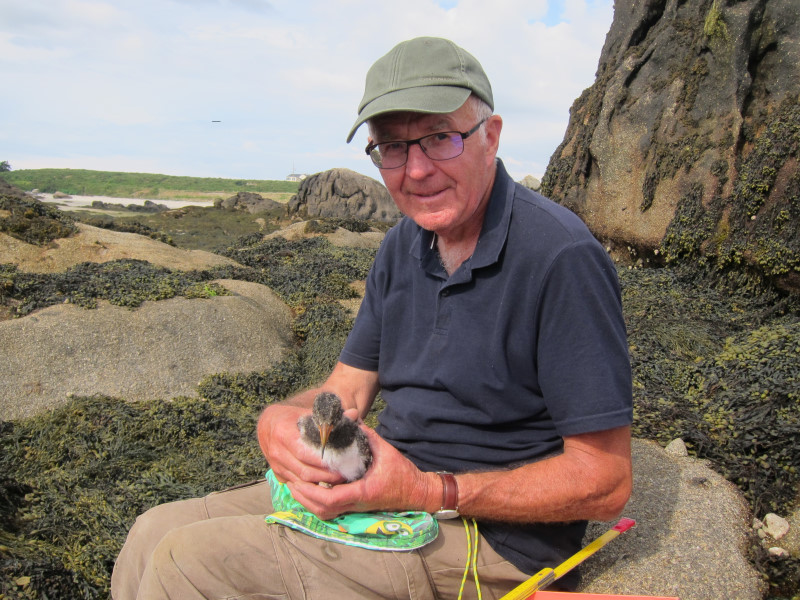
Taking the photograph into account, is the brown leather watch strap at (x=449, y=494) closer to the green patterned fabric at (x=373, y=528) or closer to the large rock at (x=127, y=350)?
the green patterned fabric at (x=373, y=528)

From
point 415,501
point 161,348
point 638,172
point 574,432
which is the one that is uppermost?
point 638,172

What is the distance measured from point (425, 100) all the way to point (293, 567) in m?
2.03

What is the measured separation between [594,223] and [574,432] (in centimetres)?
932

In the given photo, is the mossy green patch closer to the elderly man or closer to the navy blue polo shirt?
the elderly man

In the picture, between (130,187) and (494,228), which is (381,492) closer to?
(494,228)

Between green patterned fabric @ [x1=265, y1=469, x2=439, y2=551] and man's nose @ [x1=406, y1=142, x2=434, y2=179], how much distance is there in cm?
149

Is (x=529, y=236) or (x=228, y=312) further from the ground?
(x=529, y=236)

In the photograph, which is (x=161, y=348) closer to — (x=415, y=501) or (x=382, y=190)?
(x=415, y=501)

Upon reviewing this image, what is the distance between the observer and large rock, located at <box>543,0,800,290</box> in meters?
8.09

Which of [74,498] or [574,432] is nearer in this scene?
[574,432]

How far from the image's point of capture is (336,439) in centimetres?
262

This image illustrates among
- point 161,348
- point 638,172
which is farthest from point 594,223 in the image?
point 161,348

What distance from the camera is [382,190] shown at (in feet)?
91.6

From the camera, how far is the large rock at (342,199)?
2678cm
